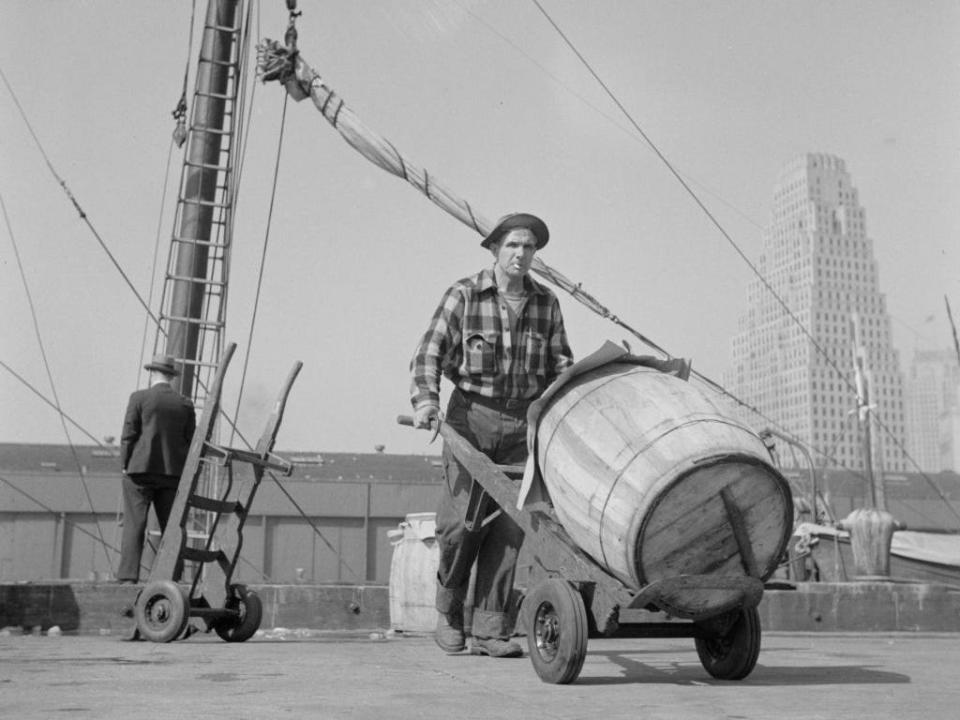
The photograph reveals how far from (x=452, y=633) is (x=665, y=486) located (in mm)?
1928

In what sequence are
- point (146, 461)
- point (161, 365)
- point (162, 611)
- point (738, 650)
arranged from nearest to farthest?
point (738, 650), point (162, 611), point (146, 461), point (161, 365)

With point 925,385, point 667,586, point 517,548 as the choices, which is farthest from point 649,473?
point 925,385

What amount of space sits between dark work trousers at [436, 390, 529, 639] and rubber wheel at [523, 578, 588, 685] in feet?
3.02

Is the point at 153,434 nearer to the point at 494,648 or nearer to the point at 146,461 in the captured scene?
the point at 146,461

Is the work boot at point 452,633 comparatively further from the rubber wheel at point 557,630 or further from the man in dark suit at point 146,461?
the man in dark suit at point 146,461

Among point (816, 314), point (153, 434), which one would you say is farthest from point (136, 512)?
point (816, 314)

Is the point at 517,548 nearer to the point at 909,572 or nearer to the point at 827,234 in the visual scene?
the point at 909,572

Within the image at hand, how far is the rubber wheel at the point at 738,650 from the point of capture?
13.4 feet

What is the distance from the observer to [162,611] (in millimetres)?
6008

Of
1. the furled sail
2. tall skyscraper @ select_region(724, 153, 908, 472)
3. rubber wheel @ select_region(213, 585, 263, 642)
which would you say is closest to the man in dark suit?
rubber wheel @ select_region(213, 585, 263, 642)

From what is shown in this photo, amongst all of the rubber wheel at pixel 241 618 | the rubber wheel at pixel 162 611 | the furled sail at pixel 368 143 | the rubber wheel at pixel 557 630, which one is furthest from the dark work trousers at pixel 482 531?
the furled sail at pixel 368 143

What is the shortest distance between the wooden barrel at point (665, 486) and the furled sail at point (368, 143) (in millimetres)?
7451

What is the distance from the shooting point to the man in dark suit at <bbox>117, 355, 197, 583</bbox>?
737cm

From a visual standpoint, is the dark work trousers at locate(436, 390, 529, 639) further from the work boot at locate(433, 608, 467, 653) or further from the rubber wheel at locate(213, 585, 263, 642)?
the rubber wheel at locate(213, 585, 263, 642)
